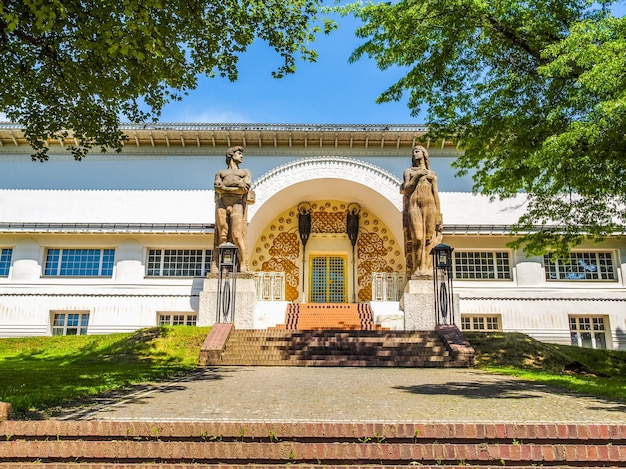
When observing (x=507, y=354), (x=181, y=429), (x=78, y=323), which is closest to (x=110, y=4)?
(x=181, y=429)

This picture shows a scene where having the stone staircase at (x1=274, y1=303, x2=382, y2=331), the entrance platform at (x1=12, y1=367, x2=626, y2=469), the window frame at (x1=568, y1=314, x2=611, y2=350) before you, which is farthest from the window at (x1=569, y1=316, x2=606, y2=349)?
the entrance platform at (x1=12, y1=367, x2=626, y2=469)

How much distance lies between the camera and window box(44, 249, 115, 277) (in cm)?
2072

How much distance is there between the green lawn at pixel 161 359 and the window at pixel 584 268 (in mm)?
7197

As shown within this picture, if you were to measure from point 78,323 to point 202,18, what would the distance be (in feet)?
49.8

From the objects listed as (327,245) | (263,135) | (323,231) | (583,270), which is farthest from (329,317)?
(583,270)

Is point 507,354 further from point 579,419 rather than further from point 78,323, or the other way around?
point 78,323

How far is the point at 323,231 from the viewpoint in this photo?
22.7 m

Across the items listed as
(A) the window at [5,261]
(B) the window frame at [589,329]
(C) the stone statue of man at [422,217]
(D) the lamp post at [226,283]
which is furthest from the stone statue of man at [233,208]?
(B) the window frame at [589,329]

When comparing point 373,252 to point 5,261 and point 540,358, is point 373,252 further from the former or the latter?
point 5,261

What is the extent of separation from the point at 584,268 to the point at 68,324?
2072cm

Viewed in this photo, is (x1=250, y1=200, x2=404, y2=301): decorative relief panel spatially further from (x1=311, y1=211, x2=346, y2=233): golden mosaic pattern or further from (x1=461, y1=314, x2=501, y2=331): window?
(x1=461, y1=314, x2=501, y2=331): window

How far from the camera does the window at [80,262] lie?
20.7 meters

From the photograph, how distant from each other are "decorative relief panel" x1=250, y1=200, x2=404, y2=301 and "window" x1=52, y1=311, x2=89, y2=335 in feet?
23.3

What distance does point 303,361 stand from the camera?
450 inches
